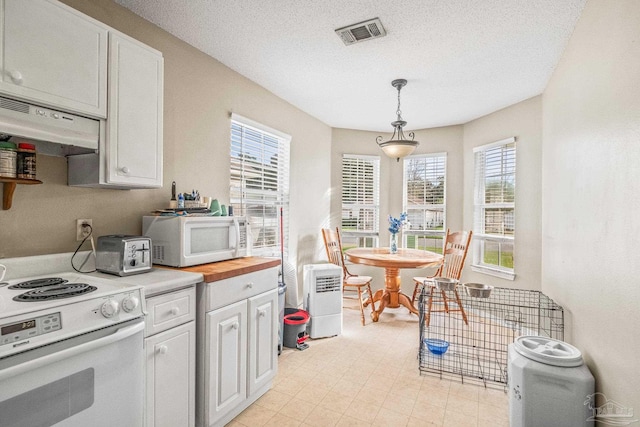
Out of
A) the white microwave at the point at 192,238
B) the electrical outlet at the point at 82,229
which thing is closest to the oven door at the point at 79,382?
the white microwave at the point at 192,238

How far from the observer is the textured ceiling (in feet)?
6.91

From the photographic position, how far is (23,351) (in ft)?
3.60

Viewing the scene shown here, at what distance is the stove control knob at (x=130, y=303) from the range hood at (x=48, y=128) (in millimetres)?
813

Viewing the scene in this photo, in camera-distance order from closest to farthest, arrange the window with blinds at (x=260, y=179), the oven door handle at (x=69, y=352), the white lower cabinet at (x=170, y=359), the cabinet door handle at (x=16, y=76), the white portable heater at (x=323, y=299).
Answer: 1. the oven door handle at (x=69, y=352)
2. the cabinet door handle at (x=16, y=76)
3. the white lower cabinet at (x=170, y=359)
4. the window with blinds at (x=260, y=179)
5. the white portable heater at (x=323, y=299)

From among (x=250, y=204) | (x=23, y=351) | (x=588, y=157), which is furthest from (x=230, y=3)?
(x=588, y=157)

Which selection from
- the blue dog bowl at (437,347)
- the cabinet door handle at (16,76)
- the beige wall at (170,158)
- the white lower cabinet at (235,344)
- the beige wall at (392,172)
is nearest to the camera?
the cabinet door handle at (16,76)

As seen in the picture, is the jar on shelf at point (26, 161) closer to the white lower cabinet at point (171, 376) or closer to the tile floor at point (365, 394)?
the white lower cabinet at point (171, 376)

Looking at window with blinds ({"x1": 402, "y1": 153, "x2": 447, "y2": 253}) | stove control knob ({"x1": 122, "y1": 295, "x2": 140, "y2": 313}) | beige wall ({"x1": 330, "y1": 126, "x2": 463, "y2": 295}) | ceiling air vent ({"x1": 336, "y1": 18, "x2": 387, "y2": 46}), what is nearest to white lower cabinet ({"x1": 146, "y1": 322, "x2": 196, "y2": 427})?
stove control knob ({"x1": 122, "y1": 295, "x2": 140, "y2": 313})

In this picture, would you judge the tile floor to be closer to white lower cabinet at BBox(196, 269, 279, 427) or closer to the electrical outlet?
white lower cabinet at BBox(196, 269, 279, 427)

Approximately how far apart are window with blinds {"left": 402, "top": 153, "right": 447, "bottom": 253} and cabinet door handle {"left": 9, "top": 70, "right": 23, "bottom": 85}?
15.0 ft

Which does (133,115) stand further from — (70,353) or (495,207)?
(495,207)

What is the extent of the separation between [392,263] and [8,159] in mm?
3214

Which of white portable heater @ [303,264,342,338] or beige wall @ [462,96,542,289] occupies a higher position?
beige wall @ [462,96,542,289]

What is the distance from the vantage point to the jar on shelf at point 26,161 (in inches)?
61.4
